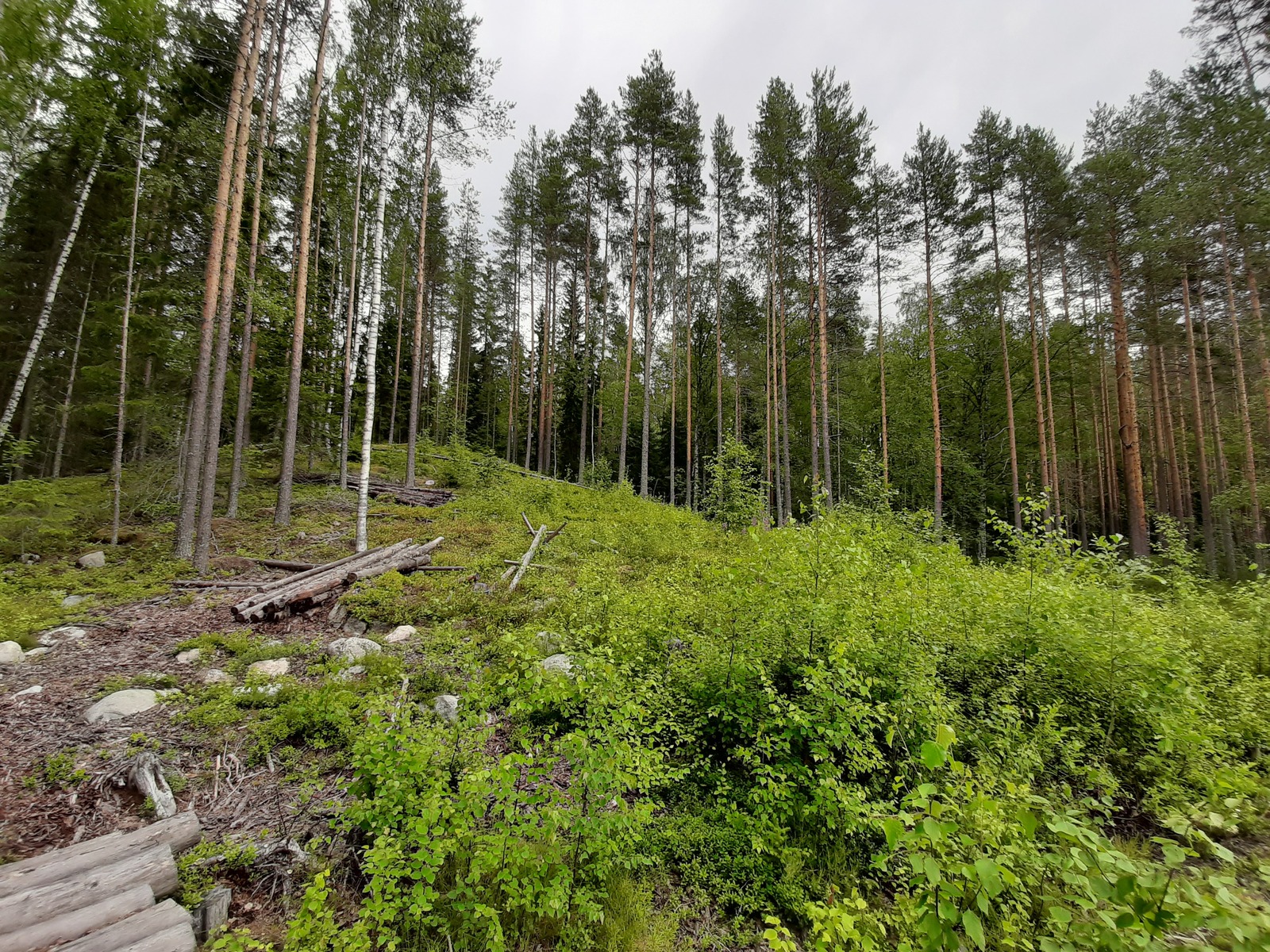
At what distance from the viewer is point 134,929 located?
7.58ft

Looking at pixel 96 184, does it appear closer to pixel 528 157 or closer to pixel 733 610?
pixel 528 157

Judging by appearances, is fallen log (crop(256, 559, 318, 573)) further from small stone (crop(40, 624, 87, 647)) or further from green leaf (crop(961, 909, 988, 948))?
green leaf (crop(961, 909, 988, 948))

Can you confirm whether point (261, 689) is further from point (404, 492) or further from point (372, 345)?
point (404, 492)

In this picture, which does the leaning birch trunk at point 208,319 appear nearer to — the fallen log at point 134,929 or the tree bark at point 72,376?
the tree bark at point 72,376

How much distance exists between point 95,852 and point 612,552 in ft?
28.6

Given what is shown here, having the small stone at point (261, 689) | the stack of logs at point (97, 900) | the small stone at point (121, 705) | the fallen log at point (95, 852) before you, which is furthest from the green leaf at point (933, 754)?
the small stone at point (121, 705)

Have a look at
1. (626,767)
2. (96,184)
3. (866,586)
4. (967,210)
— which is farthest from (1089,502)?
(96,184)

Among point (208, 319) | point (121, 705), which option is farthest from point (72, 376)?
point (121, 705)

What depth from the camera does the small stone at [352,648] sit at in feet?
18.6

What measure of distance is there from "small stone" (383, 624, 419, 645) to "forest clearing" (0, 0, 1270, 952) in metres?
0.14

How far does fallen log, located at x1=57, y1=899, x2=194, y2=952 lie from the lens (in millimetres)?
2178

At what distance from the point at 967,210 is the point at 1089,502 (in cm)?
2206

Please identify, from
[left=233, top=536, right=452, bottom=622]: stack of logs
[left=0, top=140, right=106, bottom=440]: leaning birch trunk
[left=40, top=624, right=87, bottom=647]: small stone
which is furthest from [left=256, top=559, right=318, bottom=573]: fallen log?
[left=0, top=140, right=106, bottom=440]: leaning birch trunk

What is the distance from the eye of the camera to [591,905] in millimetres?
2715
